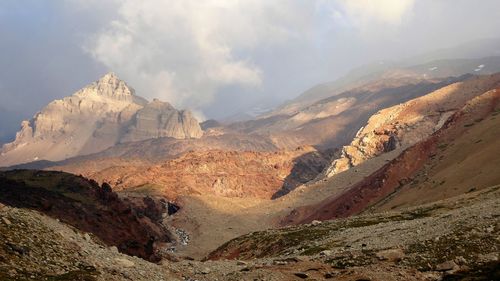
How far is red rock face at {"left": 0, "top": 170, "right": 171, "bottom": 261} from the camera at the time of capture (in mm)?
91562

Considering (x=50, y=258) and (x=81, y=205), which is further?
(x=81, y=205)

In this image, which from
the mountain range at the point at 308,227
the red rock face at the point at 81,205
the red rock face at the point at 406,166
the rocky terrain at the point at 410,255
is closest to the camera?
the mountain range at the point at 308,227

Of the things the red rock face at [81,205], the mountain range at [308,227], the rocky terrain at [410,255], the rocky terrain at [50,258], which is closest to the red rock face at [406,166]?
the mountain range at [308,227]

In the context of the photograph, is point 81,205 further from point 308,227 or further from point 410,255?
point 410,255

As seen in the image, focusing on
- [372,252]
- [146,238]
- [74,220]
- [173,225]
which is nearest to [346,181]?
[173,225]

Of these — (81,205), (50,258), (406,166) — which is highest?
(81,205)

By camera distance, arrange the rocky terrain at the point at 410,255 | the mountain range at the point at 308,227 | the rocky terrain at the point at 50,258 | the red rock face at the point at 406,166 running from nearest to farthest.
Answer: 1. the rocky terrain at the point at 50,258
2. the mountain range at the point at 308,227
3. the rocky terrain at the point at 410,255
4. the red rock face at the point at 406,166

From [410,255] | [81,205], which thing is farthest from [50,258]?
[81,205]

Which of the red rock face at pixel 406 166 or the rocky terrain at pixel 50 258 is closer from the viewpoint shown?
the rocky terrain at pixel 50 258

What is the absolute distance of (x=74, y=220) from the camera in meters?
97.2

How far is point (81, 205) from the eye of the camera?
107 metres

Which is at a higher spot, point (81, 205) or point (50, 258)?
point (81, 205)

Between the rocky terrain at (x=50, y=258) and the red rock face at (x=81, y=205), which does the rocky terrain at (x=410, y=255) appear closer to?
the rocky terrain at (x=50, y=258)

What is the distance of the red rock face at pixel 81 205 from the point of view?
91562 mm
